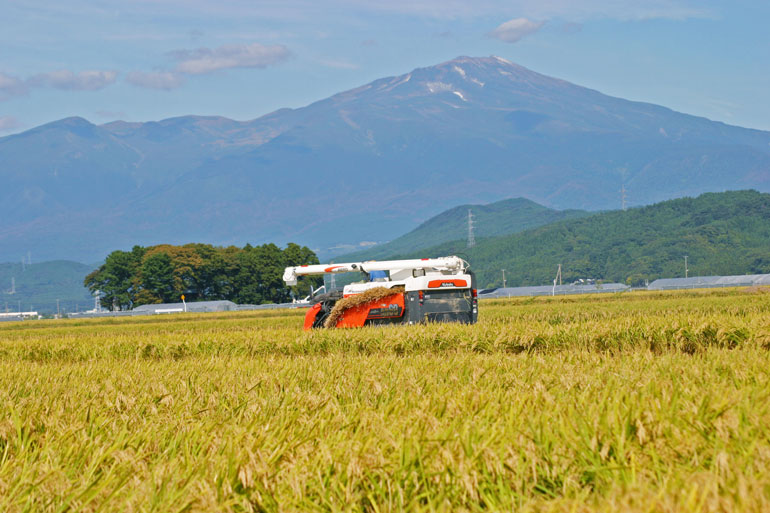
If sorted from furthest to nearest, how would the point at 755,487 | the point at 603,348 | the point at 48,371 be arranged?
1. the point at 603,348
2. the point at 48,371
3. the point at 755,487

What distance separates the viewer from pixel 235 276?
142250 millimetres

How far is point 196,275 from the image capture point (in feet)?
470

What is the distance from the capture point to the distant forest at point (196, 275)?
139125mm

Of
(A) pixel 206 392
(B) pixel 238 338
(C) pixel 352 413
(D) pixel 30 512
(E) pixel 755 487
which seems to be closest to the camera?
(E) pixel 755 487

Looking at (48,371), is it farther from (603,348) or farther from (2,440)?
(603,348)

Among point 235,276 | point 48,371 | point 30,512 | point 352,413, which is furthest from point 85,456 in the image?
point 235,276

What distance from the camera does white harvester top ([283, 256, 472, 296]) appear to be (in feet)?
81.6

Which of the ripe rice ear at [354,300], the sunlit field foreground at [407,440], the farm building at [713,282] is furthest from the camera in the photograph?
the farm building at [713,282]

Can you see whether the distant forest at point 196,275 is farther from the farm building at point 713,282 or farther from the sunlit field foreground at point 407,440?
the sunlit field foreground at point 407,440

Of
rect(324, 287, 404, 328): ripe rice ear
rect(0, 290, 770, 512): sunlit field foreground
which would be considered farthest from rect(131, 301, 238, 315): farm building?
rect(0, 290, 770, 512): sunlit field foreground

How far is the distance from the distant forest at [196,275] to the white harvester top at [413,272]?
106m

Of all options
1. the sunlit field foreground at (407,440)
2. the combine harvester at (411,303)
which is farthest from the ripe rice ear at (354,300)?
the sunlit field foreground at (407,440)

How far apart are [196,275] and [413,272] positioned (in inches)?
4700

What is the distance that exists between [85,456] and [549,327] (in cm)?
1249
